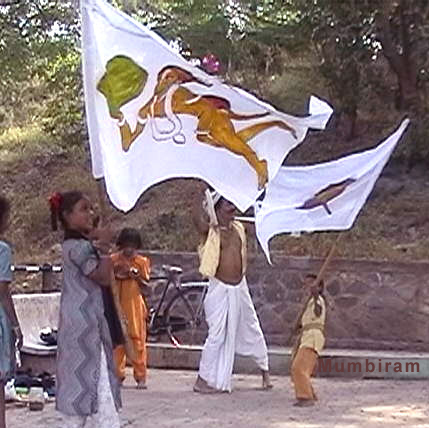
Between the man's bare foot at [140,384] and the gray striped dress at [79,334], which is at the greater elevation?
the gray striped dress at [79,334]

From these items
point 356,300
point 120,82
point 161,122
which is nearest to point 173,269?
point 356,300

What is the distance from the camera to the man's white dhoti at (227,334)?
1110 cm

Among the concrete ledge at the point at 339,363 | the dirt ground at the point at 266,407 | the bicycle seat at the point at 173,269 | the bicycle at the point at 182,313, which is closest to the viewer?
the dirt ground at the point at 266,407

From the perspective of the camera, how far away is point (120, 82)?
8430 mm

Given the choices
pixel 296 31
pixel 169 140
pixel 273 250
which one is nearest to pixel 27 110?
pixel 296 31

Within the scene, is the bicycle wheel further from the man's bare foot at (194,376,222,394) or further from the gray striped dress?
the gray striped dress

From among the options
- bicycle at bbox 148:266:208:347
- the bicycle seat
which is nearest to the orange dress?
bicycle at bbox 148:266:208:347

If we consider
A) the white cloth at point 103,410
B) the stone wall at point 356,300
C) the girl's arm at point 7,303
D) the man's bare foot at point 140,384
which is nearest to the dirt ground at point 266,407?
the man's bare foot at point 140,384

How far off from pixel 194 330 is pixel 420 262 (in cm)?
277

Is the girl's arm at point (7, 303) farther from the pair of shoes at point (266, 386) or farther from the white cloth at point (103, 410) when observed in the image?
the pair of shoes at point (266, 386)

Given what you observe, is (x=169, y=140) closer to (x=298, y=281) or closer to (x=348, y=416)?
(x=348, y=416)

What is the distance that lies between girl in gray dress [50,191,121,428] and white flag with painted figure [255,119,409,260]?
2424 mm

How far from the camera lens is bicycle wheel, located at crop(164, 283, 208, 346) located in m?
14.4

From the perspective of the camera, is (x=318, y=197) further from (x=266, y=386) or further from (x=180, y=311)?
(x=180, y=311)
